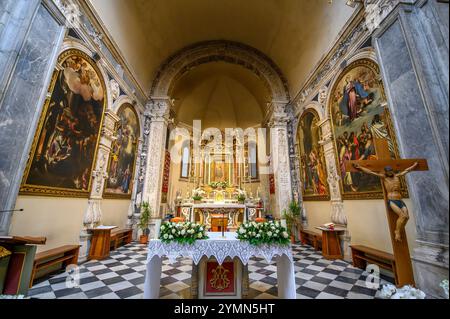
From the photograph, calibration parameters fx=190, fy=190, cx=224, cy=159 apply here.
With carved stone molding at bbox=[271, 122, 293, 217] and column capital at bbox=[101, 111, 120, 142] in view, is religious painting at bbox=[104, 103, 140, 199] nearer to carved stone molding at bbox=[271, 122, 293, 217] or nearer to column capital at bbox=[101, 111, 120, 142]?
column capital at bbox=[101, 111, 120, 142]

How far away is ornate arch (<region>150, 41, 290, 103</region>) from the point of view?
948cm

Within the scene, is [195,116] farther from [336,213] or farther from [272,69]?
[336,213]

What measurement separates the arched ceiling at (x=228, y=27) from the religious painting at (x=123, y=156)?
2.02 m

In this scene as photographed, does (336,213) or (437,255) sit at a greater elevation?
(336,213)

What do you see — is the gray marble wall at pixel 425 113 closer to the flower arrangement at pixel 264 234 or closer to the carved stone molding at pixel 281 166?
the flower arrangement at pixel 264 234

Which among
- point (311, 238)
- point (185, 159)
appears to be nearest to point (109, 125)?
point (185, 159)

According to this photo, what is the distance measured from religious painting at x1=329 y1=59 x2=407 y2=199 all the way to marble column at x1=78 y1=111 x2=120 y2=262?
7.01 m

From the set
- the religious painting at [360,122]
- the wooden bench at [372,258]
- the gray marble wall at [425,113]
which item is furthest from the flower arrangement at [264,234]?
the religious painting at [360,122]

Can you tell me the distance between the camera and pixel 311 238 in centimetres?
659

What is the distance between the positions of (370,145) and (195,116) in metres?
10.6

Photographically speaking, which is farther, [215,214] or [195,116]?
[195,116]

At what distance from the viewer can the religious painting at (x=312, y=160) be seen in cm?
648
